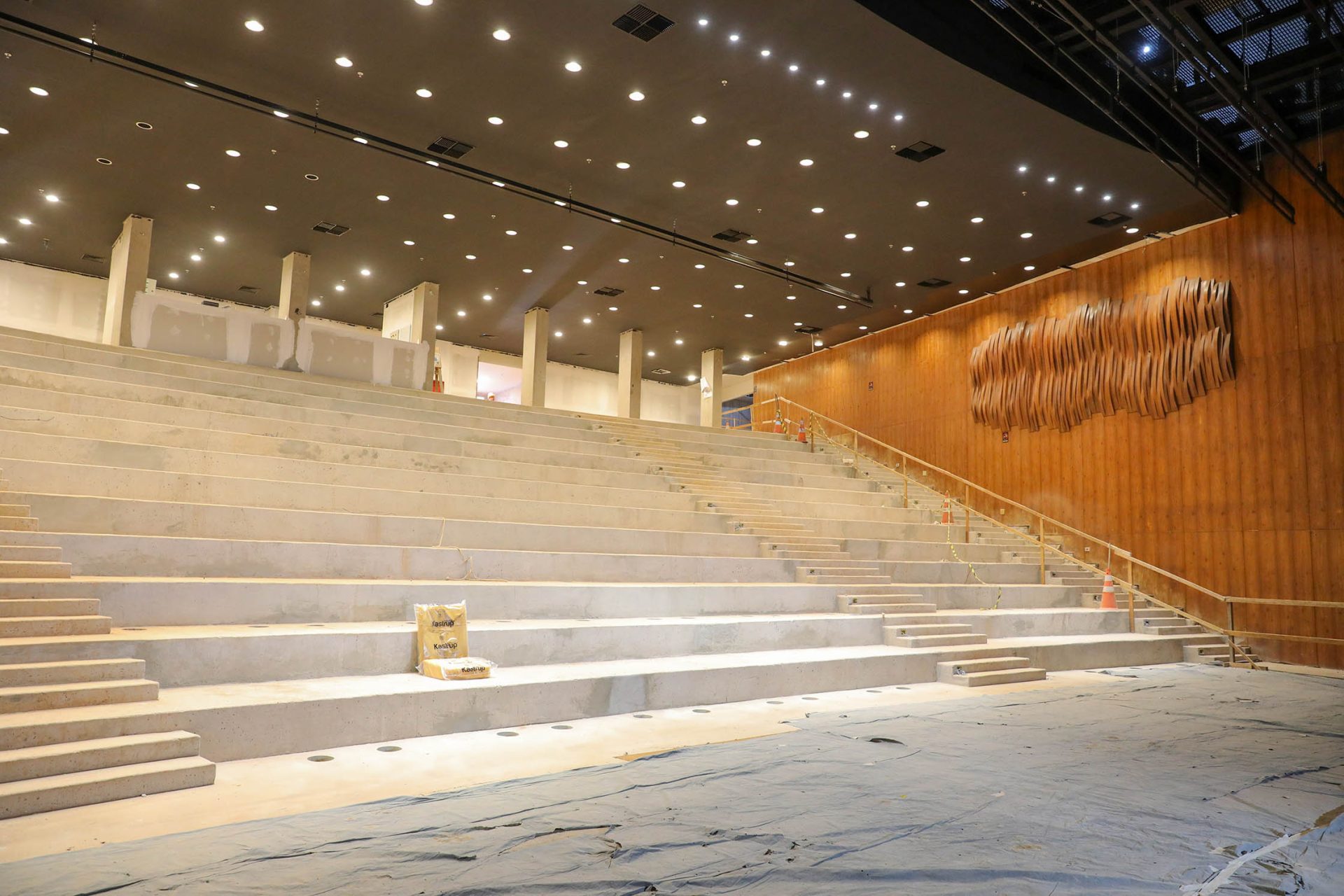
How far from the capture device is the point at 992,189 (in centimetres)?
1135

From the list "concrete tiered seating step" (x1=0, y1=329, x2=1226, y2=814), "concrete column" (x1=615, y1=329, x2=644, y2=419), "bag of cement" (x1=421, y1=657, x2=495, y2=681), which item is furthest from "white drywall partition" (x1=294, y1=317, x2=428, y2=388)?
"bag of cement" (x1=421, y1=657, x2=495, y2=681)

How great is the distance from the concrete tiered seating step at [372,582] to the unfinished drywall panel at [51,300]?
7.79 meters

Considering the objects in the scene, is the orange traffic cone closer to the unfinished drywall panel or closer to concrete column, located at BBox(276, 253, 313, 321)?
concrete column, located at BBox(276, 253, 313, 321)

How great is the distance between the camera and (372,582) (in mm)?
6203

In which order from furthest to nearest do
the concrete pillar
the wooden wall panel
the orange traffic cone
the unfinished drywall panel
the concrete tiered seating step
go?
1. the concrete pillar
2. the unfinished drywall panel
3. the orange traffic cone
4. the wooden wall panel
5. the concrete tiered seating step

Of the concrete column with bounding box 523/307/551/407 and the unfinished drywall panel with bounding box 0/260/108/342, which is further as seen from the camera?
the concrete column with bounding box 523/307/551/407

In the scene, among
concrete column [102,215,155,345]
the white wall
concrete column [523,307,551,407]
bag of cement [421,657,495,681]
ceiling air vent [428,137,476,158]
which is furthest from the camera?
concrete column [523,307,551,407]

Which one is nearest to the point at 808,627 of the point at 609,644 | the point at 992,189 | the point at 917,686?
the point at 917,686

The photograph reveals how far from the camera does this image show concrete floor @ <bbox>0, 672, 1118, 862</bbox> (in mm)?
3359

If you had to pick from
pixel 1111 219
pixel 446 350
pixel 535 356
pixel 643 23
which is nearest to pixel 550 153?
pixel 643 23

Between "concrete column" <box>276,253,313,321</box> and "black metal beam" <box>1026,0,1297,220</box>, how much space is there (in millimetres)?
11977

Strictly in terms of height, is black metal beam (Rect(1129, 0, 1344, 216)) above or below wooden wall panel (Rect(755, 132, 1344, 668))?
above

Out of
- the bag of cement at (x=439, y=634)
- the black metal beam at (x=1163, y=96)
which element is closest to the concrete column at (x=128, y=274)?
the bag of cement at (x=439, y=634)

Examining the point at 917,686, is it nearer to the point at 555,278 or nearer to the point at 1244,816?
the point at 1244,816
